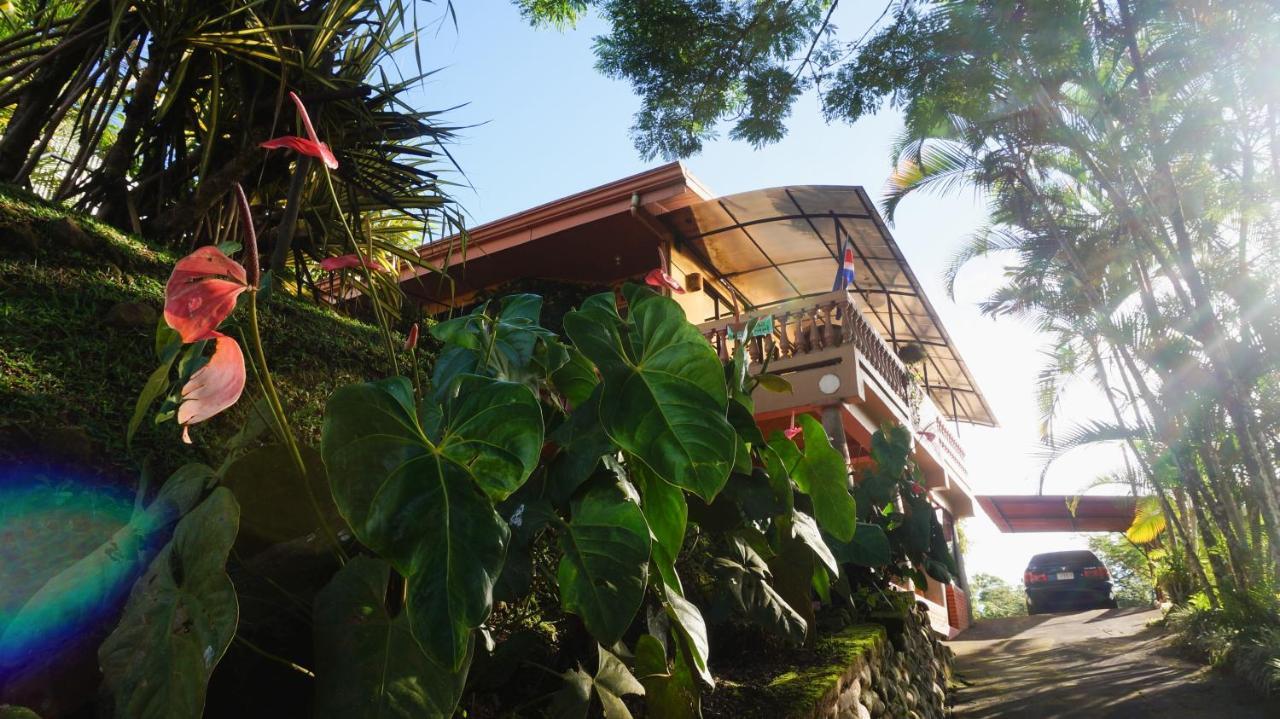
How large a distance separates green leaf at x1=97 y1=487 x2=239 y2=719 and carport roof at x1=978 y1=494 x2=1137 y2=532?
21.1 m

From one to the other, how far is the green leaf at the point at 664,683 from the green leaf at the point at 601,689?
47 mm

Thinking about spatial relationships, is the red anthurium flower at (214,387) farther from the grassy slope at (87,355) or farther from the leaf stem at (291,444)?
the grassy slope at (87,355)

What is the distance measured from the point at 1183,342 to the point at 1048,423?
16.8 feet

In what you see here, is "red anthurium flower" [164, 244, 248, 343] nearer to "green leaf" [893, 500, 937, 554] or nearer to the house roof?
"green leaf" [893, 500, 937, 554]

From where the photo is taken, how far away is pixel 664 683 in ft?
6.38

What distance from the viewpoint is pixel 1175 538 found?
1438 centimetres

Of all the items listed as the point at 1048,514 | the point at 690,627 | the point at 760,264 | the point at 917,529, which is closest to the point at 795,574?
the point at 690,627

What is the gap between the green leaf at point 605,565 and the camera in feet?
4.83

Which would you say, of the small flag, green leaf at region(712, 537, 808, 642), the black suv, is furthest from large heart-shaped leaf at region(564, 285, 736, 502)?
the black suv

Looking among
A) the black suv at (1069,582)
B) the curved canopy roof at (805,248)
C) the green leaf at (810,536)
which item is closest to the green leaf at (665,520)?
the green leaf at (810,536)

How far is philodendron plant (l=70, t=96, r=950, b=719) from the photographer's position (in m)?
1.12

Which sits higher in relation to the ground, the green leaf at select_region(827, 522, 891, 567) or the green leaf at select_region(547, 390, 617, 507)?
the green leaf at select_region(547, 390, 617, 507)

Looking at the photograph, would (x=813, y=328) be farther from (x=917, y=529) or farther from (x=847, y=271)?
(x=917, y=529)

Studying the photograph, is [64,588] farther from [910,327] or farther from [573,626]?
[910,327]
